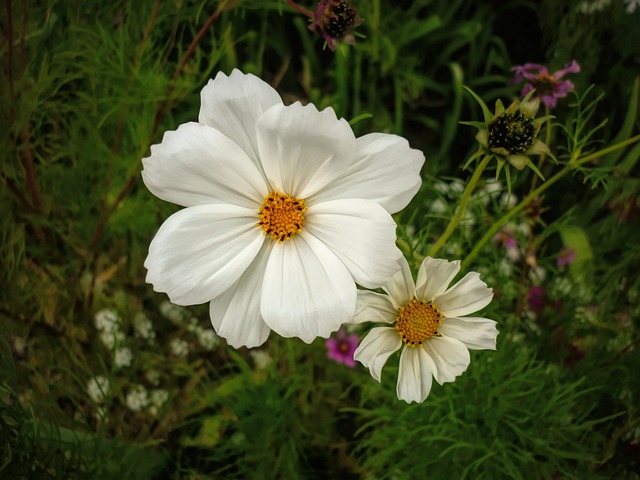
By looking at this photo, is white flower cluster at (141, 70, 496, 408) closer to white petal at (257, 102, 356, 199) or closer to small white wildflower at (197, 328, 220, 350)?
white petal at (257, 102, 356, 199)

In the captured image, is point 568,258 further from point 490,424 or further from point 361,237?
point 361,237

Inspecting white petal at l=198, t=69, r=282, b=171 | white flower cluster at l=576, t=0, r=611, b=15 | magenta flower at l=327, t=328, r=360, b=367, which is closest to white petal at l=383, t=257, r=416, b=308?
white petal at l=198, t=69, r=282, b=171

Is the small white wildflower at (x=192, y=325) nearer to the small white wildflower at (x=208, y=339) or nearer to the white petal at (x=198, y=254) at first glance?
the small white wildflower at (x=208, y=339)

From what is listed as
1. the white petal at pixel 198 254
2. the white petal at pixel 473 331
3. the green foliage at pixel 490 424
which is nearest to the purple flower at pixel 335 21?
the white petal at pixel 198 254

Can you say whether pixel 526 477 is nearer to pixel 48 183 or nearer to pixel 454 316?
pixel 454 316

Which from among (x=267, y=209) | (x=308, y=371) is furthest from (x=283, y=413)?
(x=267, y=209)
